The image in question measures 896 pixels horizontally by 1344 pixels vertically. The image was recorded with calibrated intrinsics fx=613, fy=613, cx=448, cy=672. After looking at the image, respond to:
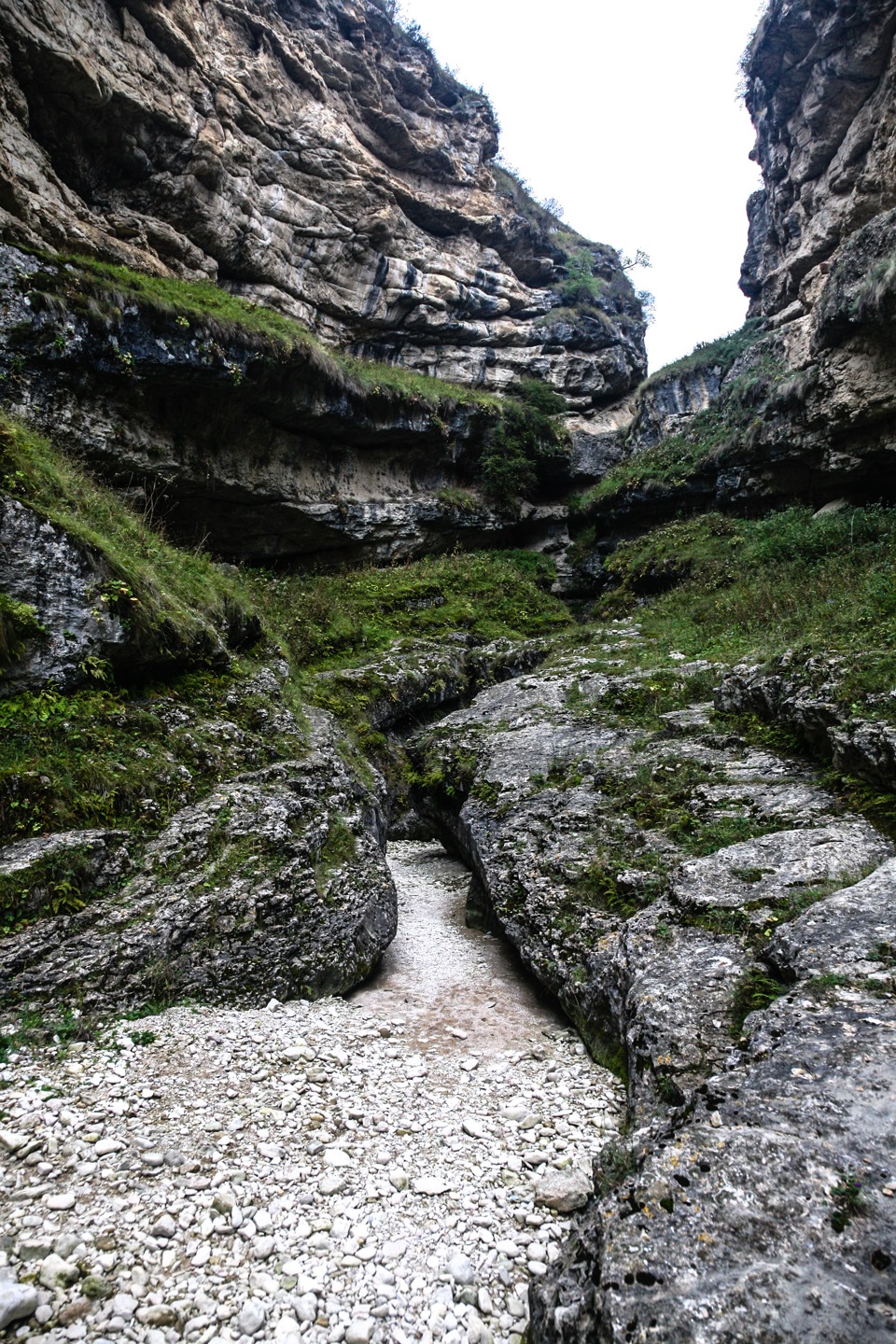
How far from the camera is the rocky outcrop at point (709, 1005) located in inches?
108

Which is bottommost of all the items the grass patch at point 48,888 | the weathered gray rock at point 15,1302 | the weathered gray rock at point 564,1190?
the weathered gray rock at point 564,1190

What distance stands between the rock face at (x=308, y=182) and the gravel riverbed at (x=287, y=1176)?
17.9 metres

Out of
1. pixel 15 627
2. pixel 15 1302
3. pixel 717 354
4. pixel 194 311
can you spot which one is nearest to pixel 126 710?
pixel 15 627

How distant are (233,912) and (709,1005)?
Answer: 4970 millimetres

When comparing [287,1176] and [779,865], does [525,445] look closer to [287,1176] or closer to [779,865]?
[779,865]

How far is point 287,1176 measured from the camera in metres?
4.32

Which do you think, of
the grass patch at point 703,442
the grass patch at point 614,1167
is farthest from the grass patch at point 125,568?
the grass patch at point 703,442

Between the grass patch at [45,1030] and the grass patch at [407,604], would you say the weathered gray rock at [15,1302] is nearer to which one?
the grass patch at [45,1030]

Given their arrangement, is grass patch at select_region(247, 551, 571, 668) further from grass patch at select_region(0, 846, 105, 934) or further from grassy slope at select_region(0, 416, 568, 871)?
grass patch at select_region(0, 846, 105, 934)

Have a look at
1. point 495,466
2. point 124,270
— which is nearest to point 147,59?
point 124,270

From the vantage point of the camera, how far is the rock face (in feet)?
50.8

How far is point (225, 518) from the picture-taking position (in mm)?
19312

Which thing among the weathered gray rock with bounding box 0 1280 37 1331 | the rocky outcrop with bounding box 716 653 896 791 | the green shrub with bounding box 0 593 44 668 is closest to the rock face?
the green shrub with bounding box 0 593 44 668

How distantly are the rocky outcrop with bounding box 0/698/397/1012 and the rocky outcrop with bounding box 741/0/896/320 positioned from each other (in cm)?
2348
